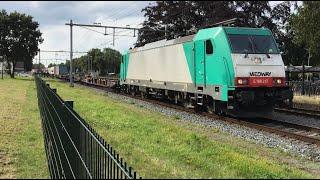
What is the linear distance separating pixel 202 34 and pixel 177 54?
3.49 metres

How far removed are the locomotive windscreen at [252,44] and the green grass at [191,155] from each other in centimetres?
427

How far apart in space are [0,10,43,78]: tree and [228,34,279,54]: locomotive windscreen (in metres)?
62.5

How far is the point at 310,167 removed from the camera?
10.4 metres

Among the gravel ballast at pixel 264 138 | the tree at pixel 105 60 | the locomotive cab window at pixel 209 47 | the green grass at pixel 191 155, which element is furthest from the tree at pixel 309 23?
the tree at pixel 105 60

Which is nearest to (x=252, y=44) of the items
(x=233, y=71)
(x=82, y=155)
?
(x=233, y=71)

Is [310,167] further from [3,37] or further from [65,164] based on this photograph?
[3,37]

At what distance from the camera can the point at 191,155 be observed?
9.74 meters

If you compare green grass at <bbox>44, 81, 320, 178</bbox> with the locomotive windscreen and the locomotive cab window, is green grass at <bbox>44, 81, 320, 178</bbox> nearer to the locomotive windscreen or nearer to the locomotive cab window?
the locomotive windscreen

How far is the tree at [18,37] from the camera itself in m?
78.2

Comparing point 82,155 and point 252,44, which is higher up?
point 252,44

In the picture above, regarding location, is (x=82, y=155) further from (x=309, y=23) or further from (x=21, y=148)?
(x=309, y=23)

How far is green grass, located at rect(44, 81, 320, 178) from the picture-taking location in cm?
799

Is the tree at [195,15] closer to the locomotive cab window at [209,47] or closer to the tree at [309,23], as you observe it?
the tree at [309,23]

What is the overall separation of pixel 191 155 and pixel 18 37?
73.3m
